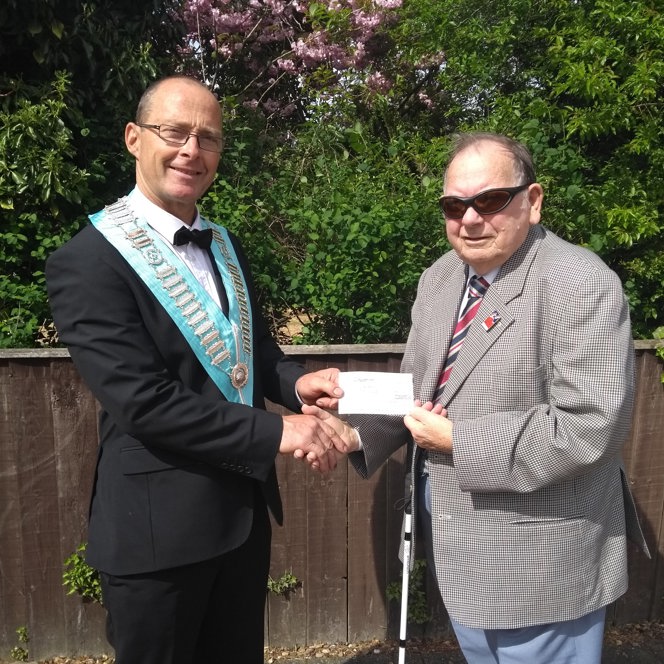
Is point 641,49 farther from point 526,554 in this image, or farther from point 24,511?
A: point 24,511

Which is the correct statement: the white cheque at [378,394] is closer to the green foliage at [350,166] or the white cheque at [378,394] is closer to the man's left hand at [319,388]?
the man's left hand at [319,388]

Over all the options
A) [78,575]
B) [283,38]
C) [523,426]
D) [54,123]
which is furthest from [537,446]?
[283,38]

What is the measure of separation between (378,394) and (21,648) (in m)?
2.65

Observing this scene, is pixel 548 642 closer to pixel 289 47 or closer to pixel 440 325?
pixel 440 325

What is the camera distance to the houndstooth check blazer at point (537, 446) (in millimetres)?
1809

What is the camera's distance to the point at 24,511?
3133 mm

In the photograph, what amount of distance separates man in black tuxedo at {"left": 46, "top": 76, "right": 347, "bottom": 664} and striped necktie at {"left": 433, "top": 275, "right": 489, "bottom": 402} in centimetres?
47

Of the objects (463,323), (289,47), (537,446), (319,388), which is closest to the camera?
(537,446)

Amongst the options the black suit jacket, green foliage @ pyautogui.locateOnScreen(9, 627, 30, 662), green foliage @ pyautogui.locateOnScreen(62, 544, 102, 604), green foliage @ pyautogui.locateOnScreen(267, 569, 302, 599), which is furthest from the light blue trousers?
green foliage @ pyautogui.locateOnScreen(9, 627, 30, 662)

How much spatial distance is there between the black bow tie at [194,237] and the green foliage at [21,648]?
248 cm

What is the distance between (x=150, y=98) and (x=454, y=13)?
3361mm

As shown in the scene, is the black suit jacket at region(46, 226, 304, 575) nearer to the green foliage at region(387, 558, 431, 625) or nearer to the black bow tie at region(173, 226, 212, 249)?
the black bow tie at region(173, 226, 212, 249)

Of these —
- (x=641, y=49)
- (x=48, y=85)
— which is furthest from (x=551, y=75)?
(x=48, y=85)

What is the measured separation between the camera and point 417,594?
136 inches
